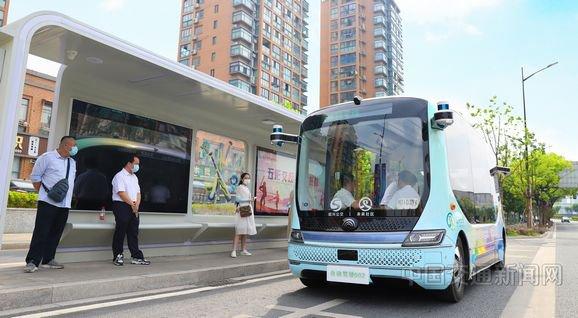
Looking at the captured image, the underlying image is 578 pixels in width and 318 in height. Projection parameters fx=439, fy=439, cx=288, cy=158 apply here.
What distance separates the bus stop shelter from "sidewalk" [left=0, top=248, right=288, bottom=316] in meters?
0.53

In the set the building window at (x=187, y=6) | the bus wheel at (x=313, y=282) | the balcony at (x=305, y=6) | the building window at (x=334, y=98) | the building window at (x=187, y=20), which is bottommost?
the bus wheel at (x=313, y=282)

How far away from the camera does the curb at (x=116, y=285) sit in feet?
15.4

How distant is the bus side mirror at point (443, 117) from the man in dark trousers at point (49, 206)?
200 inches

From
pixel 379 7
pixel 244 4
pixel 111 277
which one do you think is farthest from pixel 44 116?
pixel 379 7

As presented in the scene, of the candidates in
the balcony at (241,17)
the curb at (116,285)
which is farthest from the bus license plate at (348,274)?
the balcony at (241,17)

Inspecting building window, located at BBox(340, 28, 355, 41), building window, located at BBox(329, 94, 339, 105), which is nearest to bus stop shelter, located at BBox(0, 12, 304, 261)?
building window, located at BBox(329, 94, 339, 105)

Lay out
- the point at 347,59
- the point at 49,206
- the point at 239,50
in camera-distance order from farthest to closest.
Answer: the point at 347,59
the point at 239,50
the point at 49,206

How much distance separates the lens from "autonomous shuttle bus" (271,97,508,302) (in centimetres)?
507

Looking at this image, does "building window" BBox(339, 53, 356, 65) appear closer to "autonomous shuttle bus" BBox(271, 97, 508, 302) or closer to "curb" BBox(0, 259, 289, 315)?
"curb" BBox(0, 259, 289, 315)

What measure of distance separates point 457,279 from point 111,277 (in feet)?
14.7

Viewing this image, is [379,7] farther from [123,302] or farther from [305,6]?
[123,302]

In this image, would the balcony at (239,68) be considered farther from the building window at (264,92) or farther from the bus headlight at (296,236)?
the bus headlight at (296,236)

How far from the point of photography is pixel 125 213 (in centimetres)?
723

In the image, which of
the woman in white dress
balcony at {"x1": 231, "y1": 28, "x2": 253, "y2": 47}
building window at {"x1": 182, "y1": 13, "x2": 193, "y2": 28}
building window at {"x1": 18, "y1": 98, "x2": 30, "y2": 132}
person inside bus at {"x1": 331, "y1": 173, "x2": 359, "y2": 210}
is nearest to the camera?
person inside bus at {"x1": 331, "y1": 173, "x2": 359, "y2": 210}
